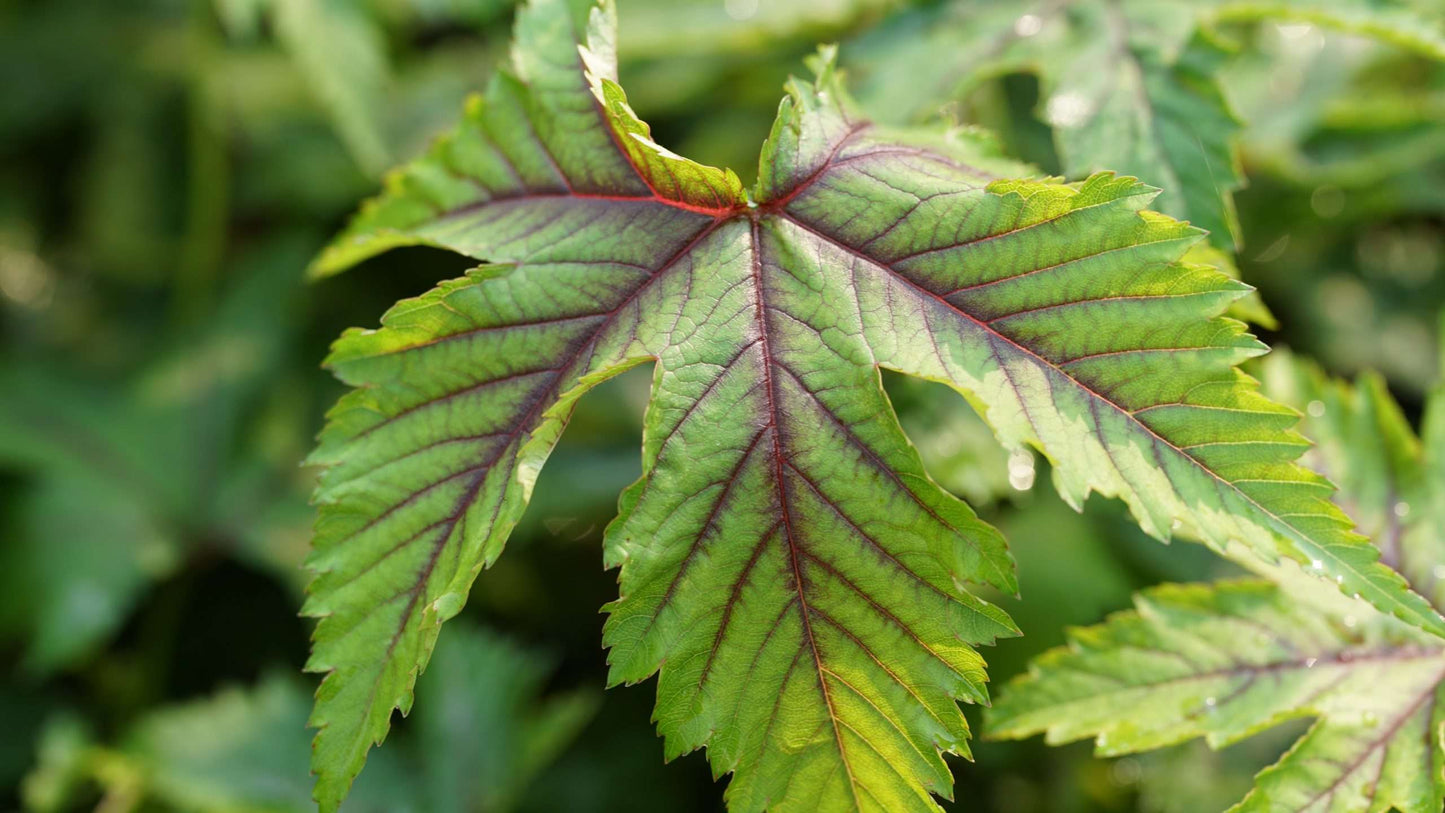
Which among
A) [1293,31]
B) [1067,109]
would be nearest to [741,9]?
[1067,109]

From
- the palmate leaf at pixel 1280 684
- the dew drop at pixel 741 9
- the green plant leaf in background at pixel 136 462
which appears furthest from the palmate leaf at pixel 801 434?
the green plant leaf in background at pixel 136 462

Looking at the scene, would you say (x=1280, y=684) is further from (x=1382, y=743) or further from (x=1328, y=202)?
(x=1328, y=202)

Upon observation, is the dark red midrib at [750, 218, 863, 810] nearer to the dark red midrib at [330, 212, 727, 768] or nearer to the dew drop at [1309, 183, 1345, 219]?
the dark red midrib at [330, 212, 727, 768]

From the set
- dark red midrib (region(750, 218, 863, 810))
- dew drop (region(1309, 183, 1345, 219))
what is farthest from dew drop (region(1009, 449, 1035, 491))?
dew drop (region(1309, 183, 1345, 219))

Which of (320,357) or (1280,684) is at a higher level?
(320,357)

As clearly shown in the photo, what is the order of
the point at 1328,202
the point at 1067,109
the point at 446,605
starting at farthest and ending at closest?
the point at 1328,202 → the point at 1067,109 → the point at 446,605

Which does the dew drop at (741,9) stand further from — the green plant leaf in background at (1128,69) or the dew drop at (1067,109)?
the dew drop at (1067,109)

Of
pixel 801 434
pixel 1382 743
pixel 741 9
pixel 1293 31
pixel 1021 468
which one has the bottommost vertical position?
pixel 1382 743


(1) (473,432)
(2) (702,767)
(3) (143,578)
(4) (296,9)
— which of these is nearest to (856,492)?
(1) (473,432)

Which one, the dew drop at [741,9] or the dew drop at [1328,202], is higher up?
the dew drop at [741,9]
